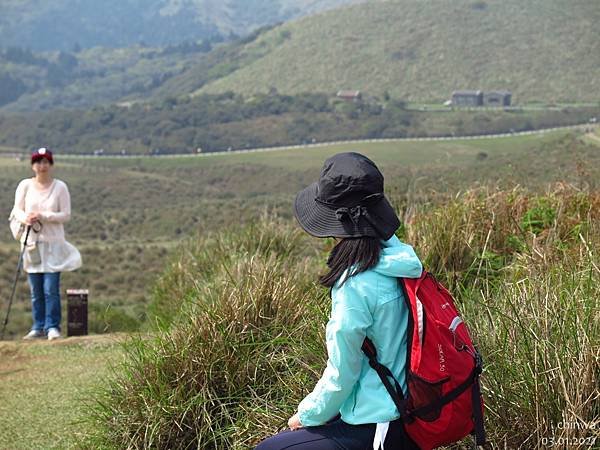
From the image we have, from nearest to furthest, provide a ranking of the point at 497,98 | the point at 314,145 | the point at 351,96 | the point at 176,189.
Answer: the point at 176,189 < the point at 314,145 < the point at 497,98 < the point at 351,96

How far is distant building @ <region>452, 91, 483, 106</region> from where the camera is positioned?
7681cm

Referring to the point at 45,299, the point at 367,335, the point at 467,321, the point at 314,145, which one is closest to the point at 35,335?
the point at 45,299

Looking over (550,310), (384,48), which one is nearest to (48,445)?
(550,310)

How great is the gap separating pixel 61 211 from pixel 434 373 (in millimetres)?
5934

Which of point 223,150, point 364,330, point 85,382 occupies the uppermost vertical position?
point 364,330

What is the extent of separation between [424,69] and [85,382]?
81.5 metres

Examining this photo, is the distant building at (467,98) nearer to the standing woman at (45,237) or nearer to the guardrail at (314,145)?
the guardrail at (314,145)

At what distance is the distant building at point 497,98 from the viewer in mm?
77125

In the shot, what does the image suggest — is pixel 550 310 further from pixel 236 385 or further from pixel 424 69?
pixel 424 69

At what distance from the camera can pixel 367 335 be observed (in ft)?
10.6

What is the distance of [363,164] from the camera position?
11.0 ft

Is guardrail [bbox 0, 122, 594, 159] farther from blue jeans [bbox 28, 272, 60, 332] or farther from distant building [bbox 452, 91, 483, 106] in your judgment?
Answer: blue jeans [bbox 28, 272, 60, 332]

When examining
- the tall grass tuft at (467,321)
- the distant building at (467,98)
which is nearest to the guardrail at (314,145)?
the distant building at (467,98)

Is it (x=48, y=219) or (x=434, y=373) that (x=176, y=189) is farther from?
(x=434, y=373)
